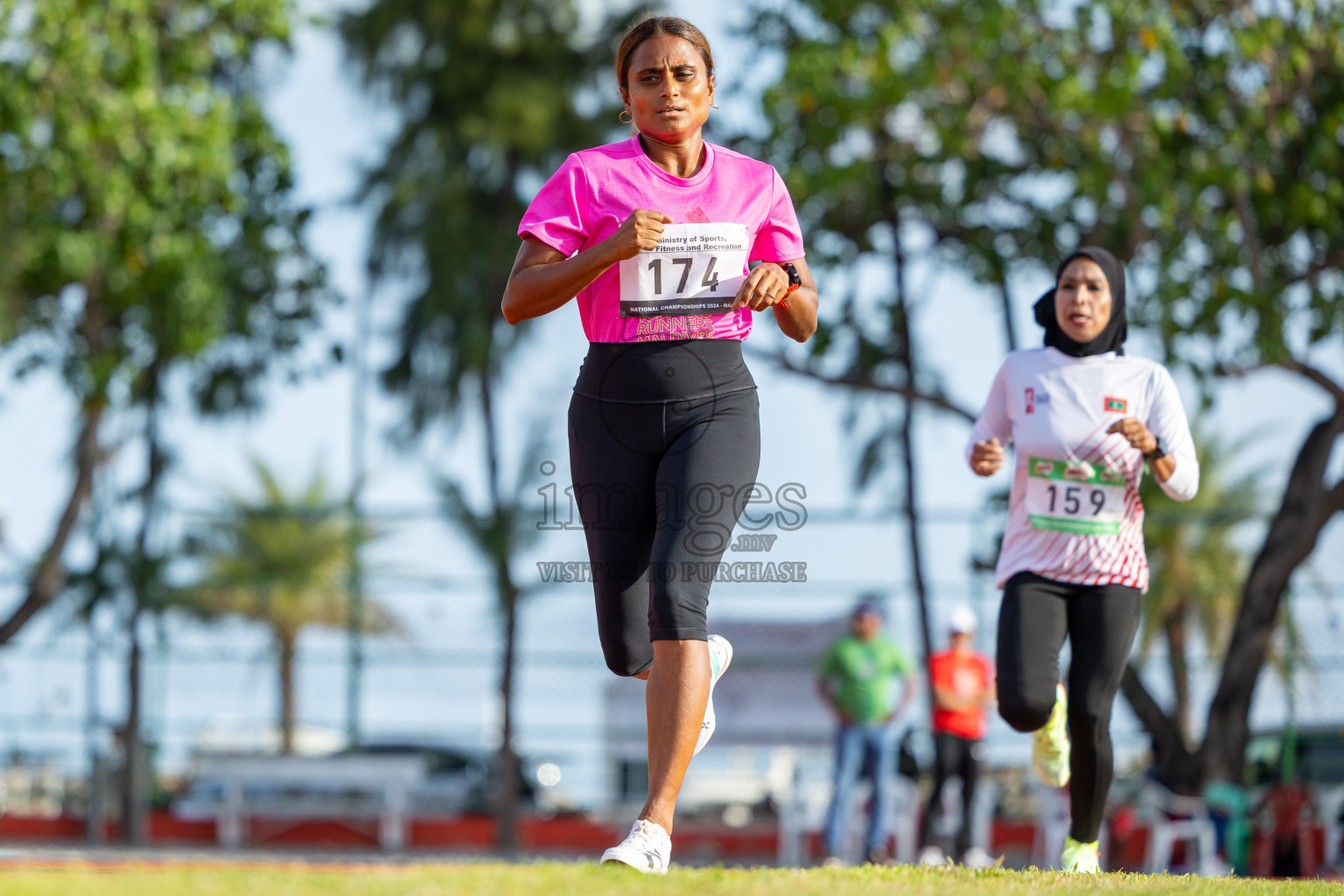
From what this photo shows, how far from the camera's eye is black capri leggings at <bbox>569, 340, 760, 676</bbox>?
11.5 feet

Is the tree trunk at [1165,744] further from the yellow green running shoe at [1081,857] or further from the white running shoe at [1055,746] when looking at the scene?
the yellow green running shoe at [1081,857]

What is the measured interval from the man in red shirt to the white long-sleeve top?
5.85 meters

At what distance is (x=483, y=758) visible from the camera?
50.1 ft

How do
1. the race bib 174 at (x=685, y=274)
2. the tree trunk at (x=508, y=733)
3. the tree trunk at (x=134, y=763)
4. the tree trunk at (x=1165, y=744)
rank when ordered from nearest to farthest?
the race bib 174 at (x=685, y=274) → the tree trunk at (x=1165, y=744) → the tree trunk at (x=508, y=733) → the tree trunk at (x=134, y=763)

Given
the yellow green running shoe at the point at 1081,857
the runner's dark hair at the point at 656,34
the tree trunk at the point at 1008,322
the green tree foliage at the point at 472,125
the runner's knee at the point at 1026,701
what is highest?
the green tree foliage at the point at 472,125

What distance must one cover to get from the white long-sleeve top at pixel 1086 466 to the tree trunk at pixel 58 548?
9956 millimetres

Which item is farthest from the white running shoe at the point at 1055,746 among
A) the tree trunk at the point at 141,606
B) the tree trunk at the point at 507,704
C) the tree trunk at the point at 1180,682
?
the tree trunk at the point at 141,606

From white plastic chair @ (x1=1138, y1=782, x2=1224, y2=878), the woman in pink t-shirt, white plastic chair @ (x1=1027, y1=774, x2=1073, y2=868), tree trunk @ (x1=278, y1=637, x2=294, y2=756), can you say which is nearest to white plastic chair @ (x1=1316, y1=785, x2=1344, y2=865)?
white plastic chair @ (x1=1138, y1=782, x2=1224, y2=878)

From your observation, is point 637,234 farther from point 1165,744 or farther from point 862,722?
point 1165,744

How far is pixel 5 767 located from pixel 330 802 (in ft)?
12.0

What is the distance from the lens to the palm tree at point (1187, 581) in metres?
12.0

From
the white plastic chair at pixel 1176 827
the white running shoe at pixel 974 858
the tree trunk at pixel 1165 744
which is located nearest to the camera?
the white running shoe at pixel 974 858

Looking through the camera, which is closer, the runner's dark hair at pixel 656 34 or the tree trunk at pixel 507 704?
the runner's dark hair at pixel 656 34

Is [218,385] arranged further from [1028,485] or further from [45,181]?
[1028,485]
